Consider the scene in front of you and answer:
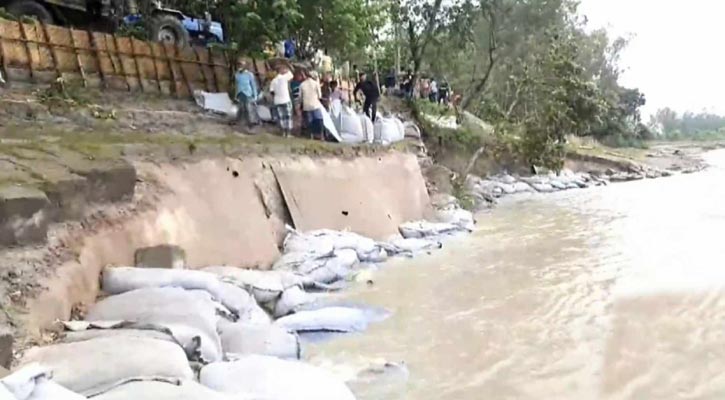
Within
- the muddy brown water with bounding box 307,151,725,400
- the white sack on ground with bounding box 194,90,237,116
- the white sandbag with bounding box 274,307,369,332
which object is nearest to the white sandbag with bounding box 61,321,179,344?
the muddy brown water with bounding box 307,151,725,400

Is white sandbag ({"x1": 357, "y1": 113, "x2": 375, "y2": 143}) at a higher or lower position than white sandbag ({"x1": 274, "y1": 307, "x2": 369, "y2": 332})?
higher

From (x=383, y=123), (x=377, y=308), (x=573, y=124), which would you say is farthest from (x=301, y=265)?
(x=573, y=124)

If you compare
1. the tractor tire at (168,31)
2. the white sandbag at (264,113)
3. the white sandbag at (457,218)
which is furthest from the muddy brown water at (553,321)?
the tractor tire at (168,31)

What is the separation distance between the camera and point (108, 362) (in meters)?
2.40

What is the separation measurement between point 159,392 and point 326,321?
2.01 m

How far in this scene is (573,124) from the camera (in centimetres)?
1639

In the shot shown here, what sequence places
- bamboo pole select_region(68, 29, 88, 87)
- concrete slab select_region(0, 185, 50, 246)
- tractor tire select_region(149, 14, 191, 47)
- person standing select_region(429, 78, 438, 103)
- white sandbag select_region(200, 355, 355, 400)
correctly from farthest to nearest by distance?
1. person standing select_region(429, 78, 438, 103)
2. tractor tire select_region(149, 14, 191, 47)
3. bamboo pole select_region(68, 29, 88, 87)
4. concrete slab select_region(0, 185, 50, 246)
5. white sandbag select_region(200, 355, 355, 400)

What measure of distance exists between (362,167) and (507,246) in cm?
189

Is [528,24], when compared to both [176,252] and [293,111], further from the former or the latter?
[176,252]

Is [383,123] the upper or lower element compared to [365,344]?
upper

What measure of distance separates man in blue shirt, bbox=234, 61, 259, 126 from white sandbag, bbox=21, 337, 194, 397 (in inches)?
219

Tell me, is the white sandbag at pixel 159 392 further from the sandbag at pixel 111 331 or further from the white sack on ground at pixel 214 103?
the white sack on ground at pixel 214 103

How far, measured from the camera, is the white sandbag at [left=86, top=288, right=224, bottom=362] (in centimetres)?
289

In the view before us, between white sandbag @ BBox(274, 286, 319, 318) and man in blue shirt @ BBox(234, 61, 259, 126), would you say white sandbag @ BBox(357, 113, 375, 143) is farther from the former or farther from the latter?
white sandbag @ BBox(274, 286, 319, 318)
